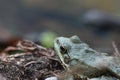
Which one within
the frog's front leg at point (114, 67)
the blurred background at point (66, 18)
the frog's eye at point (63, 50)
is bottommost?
the frog's front leg at point (114, 67)

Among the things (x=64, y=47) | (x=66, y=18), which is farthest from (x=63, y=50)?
(x=66, y=18)

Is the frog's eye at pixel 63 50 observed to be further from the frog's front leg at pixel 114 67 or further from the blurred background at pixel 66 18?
the blurred background at pixel 66 18

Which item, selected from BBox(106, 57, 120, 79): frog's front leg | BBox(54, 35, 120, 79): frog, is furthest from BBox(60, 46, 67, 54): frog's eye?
BBox(106, 57, 120, 79): frog's front leg

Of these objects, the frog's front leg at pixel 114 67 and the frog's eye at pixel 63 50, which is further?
the frog's eye at pixel 63 50

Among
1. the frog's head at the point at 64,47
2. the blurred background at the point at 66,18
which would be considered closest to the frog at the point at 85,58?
the frog's head at the point at 64,47

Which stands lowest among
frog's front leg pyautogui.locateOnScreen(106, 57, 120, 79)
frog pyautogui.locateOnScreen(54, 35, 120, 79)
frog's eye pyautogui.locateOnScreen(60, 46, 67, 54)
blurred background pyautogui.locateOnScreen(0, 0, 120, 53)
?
frog's front leg pyautogui.locateOnScreen(106, 57, 120, 79)

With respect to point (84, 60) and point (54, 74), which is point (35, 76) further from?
point (84, 60)

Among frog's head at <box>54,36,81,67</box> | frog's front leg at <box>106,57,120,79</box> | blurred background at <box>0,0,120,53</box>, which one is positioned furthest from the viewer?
blurred background at <box>0,0,120,53</box>

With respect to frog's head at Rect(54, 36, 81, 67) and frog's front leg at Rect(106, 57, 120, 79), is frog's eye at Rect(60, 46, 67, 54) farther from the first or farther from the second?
frog's front leg at Rect(106, 57, 120, 79)

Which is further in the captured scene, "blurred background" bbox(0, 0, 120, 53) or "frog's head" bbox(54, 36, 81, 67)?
"blurred background" bbox(0, 0, 120, 53)
